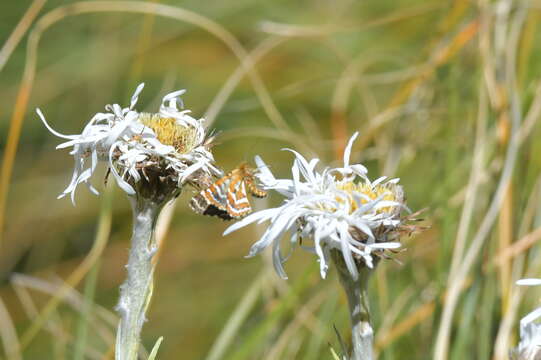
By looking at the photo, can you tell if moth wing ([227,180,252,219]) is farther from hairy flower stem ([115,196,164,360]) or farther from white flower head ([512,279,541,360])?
white flower head ([512,279,541,360])

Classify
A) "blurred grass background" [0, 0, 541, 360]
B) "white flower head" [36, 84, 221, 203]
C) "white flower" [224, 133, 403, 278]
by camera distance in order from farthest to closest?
1. "blurred grass background" [0, 0, 541, 360]
2. "white flower head" [36, 84, 221, 203]
3. "white flower" [224, 133, 403, 278]

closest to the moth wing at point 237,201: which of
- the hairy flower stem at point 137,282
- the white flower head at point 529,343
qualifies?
the hairy flower stem at point 137,282

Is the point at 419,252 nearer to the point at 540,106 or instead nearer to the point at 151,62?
the point at 540,106

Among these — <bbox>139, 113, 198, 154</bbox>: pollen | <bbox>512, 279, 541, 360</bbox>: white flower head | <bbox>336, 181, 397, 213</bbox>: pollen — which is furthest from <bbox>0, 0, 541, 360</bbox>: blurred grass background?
<bbox>512, 279, 541, 360</bbox>: white flower head

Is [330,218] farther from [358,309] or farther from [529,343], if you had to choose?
[529,343]

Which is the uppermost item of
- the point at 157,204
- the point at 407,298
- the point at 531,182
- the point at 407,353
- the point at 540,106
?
the point at 157,204

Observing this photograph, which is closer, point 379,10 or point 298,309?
point 298,309

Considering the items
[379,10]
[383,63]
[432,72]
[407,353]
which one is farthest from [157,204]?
[379,10]
